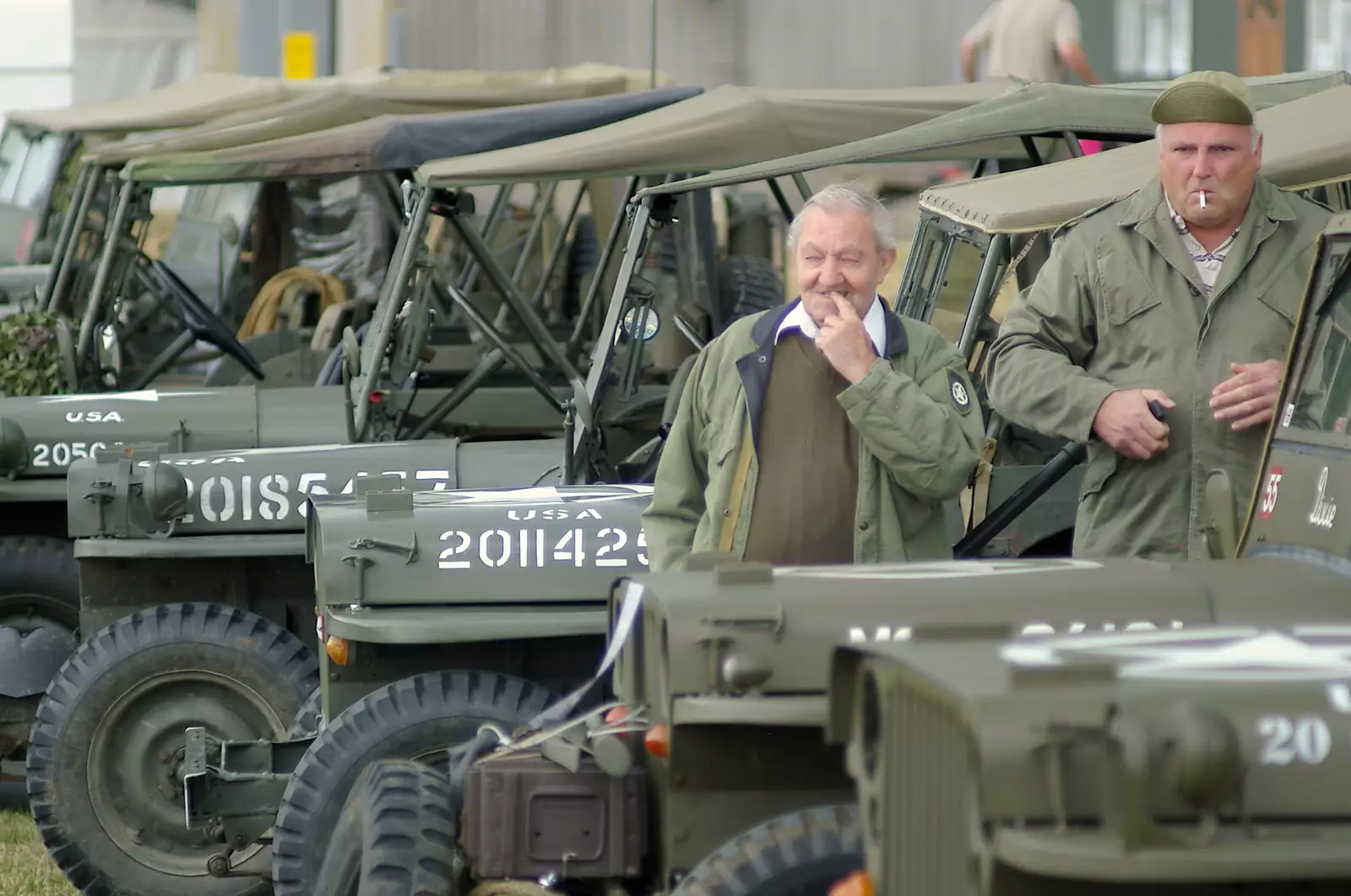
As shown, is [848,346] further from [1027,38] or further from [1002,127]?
[1027,38]

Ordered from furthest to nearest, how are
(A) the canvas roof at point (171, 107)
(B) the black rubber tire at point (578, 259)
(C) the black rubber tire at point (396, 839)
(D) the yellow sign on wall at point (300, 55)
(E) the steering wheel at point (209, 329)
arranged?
Result: 1. (D) the yellow sign on wall at point (300, 55)
2. (A) the canvas roof at point (171, 107)
3. (B) the black rubber tire at point (578, 259)
4. (E) the steering wheel at point (209, 329)
5. (C) the black rubber tire at point (396, 839)

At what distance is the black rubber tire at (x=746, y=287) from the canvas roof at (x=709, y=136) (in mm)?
1146

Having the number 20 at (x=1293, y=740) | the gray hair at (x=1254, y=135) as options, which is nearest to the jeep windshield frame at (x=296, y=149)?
the gray hair at (x=1254, y=135)

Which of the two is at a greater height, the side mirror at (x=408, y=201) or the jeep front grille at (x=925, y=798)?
the side mirror at (x=408, y=201)

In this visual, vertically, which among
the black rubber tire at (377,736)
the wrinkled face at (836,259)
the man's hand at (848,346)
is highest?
the wrinkled face at (836,259)

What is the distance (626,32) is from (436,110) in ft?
19.1

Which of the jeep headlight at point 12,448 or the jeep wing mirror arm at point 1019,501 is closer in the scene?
the jeep wing mirror arm at point 1019,501

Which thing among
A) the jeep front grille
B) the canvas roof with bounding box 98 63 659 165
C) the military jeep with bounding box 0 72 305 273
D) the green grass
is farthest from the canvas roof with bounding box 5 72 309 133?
the jeep front grille

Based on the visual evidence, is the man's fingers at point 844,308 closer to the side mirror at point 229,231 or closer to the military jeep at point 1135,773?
the military jeep at point 1135,773

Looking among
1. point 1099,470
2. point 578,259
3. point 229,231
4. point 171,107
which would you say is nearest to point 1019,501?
point 1099,470

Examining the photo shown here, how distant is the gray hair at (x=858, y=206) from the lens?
3.93 meters

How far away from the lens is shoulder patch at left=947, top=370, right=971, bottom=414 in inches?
156

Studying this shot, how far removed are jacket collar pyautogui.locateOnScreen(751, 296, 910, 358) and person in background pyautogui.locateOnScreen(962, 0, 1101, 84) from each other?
6153mm

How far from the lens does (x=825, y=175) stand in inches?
563
